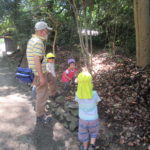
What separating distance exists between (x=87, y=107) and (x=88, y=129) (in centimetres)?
41

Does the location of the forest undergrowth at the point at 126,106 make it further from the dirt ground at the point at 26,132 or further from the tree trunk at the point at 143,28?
the dirt ground at the point at 26,132

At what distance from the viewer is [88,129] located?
3.11 meters

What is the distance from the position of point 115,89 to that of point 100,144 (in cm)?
188

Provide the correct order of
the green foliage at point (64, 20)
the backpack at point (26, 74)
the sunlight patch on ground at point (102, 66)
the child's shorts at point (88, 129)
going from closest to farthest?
the child's shorts at point (88, 129) → the backpack at point (26, 74) → the sunlight patch on ground at point (102, 66) → the green foliage at point (64, 20)

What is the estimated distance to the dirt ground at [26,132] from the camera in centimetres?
325

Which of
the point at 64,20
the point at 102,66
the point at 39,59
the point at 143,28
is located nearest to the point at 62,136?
the point at 39,59

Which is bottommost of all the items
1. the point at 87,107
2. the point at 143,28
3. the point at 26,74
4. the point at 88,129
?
the point at 88,129

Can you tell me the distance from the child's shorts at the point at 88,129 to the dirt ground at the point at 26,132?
13.1 inches

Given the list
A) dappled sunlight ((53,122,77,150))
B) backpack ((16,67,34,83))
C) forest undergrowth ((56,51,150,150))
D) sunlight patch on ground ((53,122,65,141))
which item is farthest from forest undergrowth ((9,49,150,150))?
backpack ((16,67,34,83))

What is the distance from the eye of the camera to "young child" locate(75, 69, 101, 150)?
2891mm

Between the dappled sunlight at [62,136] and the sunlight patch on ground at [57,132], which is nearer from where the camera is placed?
the dappled sunlight at [62,136]

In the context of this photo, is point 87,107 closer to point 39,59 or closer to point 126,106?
point 39,59

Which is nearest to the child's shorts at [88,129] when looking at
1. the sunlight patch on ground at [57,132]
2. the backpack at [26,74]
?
the sunlight patch on ground at [57,132]

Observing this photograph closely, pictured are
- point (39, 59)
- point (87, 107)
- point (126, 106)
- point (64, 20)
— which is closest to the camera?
point (87, 107)
